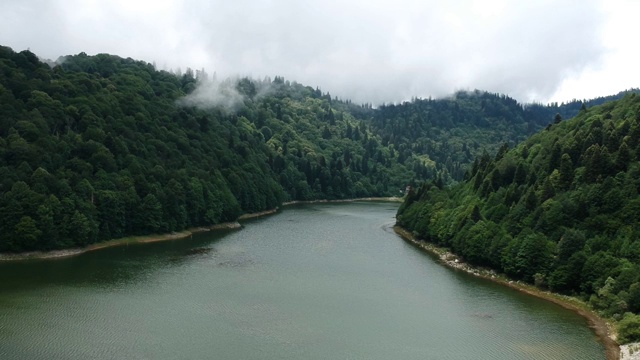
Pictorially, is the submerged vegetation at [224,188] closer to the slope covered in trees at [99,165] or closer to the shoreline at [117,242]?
the slope covered in trees at [99,165]

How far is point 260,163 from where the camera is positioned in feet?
625

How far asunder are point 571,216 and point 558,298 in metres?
12.3

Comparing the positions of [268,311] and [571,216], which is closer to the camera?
[268,311]

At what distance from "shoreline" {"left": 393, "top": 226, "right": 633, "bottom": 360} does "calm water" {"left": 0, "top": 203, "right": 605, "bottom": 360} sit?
1.24 metres

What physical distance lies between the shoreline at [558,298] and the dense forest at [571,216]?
3.64ft

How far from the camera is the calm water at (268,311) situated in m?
50.9

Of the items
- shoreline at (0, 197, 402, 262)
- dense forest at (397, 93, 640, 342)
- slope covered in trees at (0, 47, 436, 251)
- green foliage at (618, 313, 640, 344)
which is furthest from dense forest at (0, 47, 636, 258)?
green foliage at (618, 313, 640, 344)

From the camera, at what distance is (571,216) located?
2894 inches

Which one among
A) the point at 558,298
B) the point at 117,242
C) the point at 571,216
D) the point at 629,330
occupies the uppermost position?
the point at 571,216

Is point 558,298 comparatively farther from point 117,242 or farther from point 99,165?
point 99,165

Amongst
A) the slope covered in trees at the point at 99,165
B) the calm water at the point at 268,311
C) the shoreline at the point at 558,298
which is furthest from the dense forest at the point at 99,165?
the shoreline at the point at 558,298

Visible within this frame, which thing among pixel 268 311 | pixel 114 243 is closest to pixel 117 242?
pixel 114 243

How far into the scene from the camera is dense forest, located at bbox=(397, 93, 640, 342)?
63125mm

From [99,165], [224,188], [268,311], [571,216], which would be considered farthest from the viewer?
[224,188]
